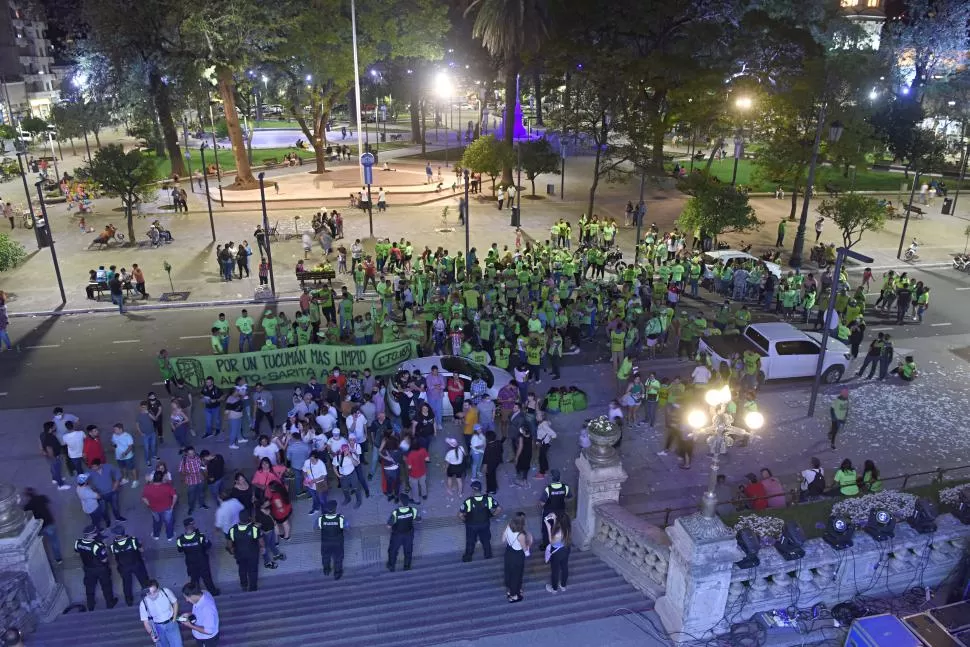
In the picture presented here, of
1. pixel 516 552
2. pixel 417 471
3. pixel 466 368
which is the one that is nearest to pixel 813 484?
pixel 516 552

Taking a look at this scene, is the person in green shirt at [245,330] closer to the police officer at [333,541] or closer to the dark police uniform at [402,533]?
the police officer at [333,541]

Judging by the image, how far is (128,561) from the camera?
33.4 ft

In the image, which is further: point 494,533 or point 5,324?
point 5,324

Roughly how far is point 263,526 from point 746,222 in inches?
919

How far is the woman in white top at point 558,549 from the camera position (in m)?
10.2

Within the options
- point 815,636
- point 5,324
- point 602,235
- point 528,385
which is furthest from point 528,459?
point 602,235

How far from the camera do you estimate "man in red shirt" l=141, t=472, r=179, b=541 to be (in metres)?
11.2

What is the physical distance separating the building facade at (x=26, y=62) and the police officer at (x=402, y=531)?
69743 millimetres

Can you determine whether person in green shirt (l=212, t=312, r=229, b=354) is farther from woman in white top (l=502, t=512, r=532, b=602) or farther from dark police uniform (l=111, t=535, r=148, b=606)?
woman in white top (l=502, t=512, r=532, b=602)

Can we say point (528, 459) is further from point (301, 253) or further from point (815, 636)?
point (301, 253)

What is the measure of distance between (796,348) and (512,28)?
2655 cm

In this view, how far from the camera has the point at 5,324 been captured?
2023 centimetres

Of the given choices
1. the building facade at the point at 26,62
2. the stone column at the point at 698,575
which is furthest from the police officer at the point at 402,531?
the building facade at the point at 26,62

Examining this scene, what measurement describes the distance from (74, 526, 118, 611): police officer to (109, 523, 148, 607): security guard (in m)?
0.15
